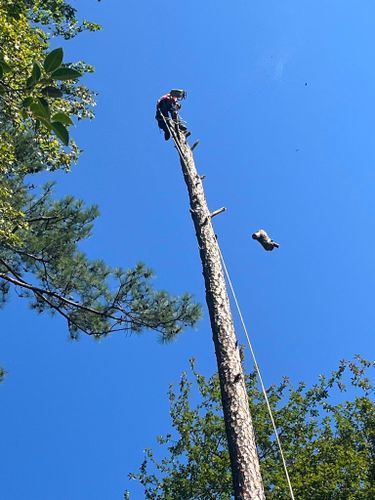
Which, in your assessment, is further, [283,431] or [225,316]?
[283,431]

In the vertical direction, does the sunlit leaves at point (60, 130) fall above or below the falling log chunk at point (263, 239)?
→ below

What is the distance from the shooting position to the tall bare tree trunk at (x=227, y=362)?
3242 millimetres

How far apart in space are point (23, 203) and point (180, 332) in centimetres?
307

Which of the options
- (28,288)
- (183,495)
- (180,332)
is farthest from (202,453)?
(28,288)

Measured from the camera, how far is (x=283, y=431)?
507 inches

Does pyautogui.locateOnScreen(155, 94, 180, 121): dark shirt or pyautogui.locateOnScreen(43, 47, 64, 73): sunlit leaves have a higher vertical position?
pyautogui.locateOnScreen(155, 94, 180, 121): dark shirt

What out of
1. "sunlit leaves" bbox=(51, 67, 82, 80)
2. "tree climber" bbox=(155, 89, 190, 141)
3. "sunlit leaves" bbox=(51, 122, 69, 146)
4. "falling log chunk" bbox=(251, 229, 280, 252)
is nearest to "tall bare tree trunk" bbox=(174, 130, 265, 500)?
"falling log chunk" bbox=(251, 229, 280, 252)

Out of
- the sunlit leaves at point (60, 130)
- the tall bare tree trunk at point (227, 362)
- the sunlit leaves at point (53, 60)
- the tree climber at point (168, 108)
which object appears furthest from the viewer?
the tree climber at point (168, 108)

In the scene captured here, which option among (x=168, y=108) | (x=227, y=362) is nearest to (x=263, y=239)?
(x=227, y=362)

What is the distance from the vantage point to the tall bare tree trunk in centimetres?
324

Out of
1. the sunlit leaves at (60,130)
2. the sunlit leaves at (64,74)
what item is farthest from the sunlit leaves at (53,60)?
the sunlit leaves at (60,130)

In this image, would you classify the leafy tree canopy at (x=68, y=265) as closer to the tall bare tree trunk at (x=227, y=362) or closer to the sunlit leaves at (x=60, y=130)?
the tall bare tree trunk at (x=227, y=362)

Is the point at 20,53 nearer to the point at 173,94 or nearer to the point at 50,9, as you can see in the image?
the point at 173,94

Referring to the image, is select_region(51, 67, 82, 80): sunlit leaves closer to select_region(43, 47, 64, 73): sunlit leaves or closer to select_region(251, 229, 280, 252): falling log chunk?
select_region(43, 47, 64, 73): sunlit leaves
